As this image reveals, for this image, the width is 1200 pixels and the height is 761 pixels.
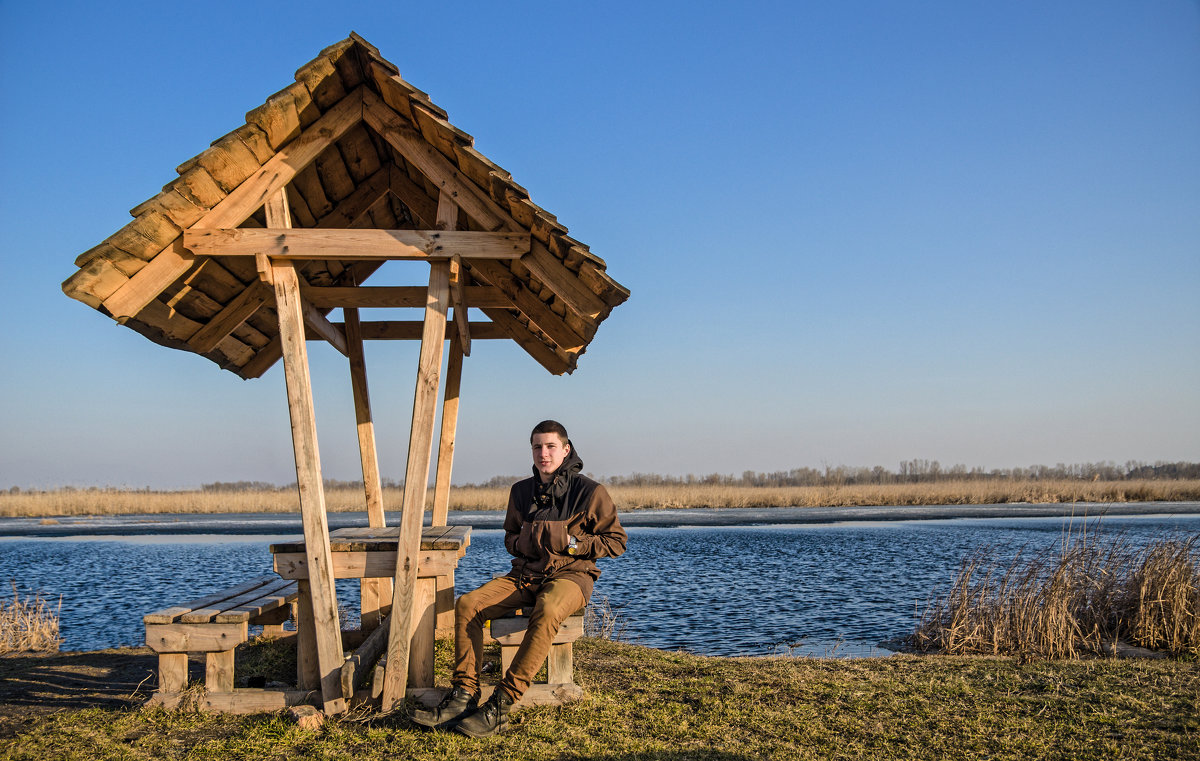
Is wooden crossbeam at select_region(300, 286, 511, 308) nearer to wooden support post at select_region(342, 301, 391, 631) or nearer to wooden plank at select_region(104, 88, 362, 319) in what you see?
wooden support post at select_region(342, 301, 391, 631)

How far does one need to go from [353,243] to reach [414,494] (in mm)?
1674

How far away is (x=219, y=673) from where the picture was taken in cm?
535

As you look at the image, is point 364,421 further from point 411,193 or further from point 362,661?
point 362,661

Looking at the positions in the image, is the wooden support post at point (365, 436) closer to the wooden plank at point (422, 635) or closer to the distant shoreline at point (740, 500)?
the wooden plank at point (422, 635)

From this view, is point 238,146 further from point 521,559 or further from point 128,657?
point 128,657

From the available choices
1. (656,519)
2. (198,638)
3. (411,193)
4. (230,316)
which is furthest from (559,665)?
(656,519)

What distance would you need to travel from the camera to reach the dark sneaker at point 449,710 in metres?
4.83

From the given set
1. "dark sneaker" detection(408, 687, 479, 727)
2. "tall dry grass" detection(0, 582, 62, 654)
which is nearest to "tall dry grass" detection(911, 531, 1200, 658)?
"dark sneaker" detection(408, 687, 479, 727)

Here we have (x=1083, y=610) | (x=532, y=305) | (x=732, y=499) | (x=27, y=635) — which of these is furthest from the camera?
(x=732, y=499)

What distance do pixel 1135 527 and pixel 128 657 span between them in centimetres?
2816

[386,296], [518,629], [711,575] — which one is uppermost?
[386,296]

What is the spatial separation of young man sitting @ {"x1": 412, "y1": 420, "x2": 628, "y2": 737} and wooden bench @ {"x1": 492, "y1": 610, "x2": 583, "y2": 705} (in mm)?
102

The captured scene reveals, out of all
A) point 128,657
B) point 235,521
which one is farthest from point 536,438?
point 235,521

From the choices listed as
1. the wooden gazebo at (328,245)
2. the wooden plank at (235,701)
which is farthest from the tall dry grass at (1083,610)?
the wooden plank at (235,701)
